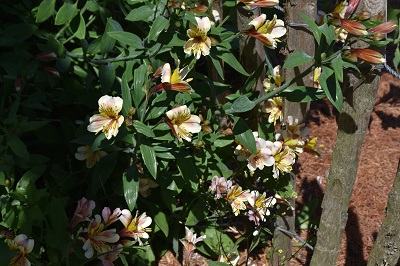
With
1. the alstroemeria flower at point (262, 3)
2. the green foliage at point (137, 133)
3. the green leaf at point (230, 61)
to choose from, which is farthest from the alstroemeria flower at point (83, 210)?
the alstroemeria flower at point (262, 3)

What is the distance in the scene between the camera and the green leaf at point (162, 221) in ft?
9.93

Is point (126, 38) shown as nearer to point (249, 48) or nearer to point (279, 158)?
point (249, 48)

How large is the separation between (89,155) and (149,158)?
1.20 ft

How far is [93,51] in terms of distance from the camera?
297 cm

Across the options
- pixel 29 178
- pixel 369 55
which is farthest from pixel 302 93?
pixel 29 178

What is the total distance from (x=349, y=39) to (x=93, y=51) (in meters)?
1.11

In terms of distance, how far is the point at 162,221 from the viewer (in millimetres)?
3053

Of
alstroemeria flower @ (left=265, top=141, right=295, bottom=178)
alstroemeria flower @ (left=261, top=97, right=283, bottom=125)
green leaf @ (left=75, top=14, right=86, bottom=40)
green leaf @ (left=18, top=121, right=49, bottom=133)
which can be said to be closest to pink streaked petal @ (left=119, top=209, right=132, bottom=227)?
green leaf @ (left=18, top=121, right=49, bottom=133)

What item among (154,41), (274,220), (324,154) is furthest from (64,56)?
(324,154)

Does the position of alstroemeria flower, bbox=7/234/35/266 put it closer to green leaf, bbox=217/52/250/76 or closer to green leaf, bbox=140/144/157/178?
green leaf, bbox=140/144/157/178

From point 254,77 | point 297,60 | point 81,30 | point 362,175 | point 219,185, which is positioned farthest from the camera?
point 362,175

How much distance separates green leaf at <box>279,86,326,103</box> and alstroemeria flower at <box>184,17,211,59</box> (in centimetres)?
37

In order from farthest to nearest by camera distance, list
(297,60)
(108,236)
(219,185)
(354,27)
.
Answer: (219,185)
(108,236)
(297,60)
(354,27)

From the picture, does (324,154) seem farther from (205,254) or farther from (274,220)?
(205,254)
